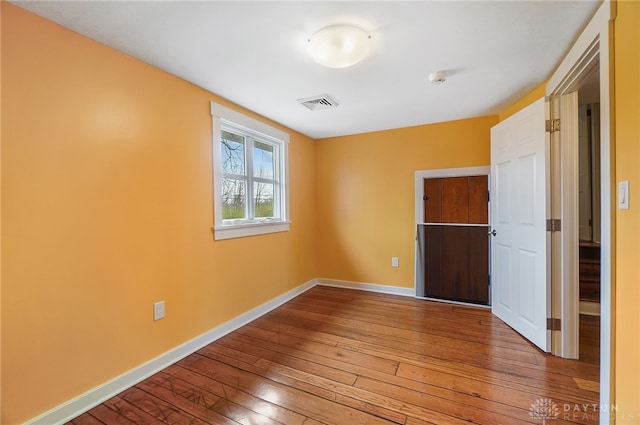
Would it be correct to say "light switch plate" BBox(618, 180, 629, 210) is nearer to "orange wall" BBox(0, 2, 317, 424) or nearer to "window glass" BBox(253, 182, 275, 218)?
"orange wall" BBox(0, 2, 317, 424)

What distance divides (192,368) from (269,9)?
2429 millimetres

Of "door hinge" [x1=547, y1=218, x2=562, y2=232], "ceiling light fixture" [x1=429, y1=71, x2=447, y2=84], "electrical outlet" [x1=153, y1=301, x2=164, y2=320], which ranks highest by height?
"ceiling light fixture" [x1=429, y1=71, x2=447, y2=84]

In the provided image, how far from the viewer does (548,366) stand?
1.94 metres

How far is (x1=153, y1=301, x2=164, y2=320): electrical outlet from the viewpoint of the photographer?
1958 millimetres

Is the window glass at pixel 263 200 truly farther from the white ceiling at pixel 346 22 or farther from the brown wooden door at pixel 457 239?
the brown wooden door at pixel 457 239

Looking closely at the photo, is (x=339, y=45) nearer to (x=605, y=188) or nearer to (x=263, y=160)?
(x=605, y=188)

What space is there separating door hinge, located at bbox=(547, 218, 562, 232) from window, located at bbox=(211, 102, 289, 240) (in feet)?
8.62

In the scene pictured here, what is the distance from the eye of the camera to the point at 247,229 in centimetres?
281

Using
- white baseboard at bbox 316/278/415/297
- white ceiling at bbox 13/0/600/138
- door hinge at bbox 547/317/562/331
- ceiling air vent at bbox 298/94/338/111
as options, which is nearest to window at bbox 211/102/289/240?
white ceiling at bbox 13/0/600/138

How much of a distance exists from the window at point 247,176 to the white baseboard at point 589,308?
11.5ft

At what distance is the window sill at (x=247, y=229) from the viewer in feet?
8.20

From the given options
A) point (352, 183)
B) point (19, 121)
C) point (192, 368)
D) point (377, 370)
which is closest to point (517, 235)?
point (377, 370)

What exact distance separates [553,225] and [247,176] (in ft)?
9.36

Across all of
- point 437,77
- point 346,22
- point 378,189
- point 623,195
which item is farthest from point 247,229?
point 623,195
